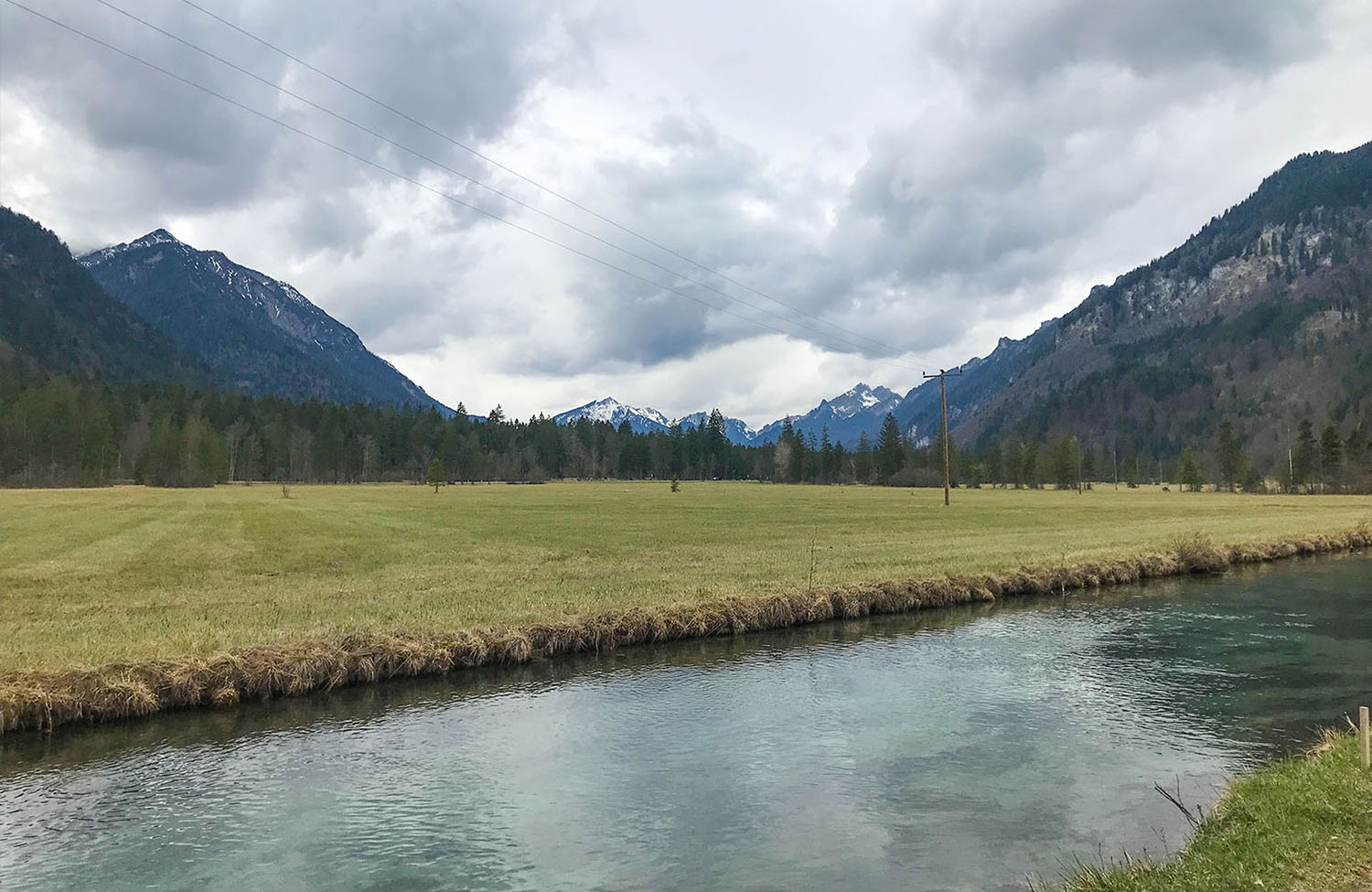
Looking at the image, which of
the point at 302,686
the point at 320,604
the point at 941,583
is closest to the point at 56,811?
the point at 302,686

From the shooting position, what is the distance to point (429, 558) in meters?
42.7

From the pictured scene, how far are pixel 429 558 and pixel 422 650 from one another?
20.4m

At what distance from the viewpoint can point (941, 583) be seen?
35688 millimetres

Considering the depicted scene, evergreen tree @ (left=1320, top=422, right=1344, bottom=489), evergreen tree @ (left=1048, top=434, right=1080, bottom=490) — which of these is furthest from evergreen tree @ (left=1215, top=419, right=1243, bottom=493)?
evergreen tree @ (left=1048, top=434, right=1080, bottom=490)

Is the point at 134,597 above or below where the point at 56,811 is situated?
above

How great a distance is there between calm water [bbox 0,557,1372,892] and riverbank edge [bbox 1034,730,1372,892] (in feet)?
3.35

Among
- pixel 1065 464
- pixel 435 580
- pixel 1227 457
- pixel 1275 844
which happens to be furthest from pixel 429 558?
pixel 1065 464

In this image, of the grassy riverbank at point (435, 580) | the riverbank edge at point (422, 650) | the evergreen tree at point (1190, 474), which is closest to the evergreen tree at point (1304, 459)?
the evergreen tree at point (1190, 474)

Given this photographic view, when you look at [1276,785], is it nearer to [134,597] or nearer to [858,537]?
[134,597]

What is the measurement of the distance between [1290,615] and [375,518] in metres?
66.9

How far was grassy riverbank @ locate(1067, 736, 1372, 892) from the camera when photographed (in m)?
9.02

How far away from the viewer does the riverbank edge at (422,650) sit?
18625 mm

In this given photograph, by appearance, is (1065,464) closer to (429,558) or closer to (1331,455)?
(1331,455)

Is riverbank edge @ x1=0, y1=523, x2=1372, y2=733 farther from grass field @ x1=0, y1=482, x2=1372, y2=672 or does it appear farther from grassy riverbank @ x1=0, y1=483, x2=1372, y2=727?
grass field @ x1=0, y1=482, x2=1372, y2=672
